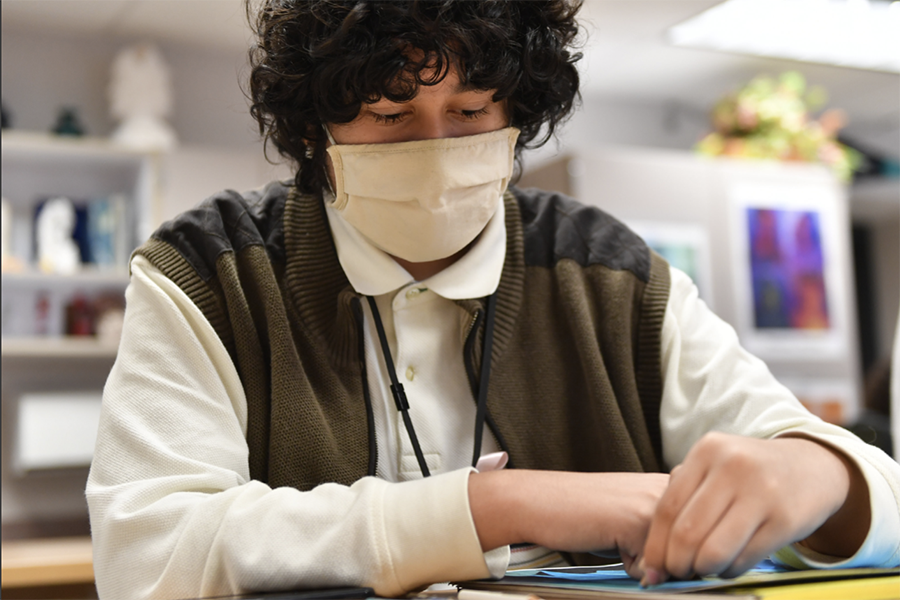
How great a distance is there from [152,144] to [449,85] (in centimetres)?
270

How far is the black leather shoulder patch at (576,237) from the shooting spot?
1146 mm

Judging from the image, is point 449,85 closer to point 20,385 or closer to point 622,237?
point 622,237

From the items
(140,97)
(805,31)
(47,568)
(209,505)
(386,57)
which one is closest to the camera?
(209,505)

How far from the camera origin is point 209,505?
73 centimetres

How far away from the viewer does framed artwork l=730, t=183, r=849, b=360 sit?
3.65m

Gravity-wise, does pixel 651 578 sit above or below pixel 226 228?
below

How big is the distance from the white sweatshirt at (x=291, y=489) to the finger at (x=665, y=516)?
0.40 feet

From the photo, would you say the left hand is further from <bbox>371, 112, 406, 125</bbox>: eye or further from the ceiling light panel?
the ceiling light panel

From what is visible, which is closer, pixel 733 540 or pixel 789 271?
pixel 733 540

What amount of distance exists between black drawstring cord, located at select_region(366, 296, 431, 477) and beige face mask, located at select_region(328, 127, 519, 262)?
83 millimetres

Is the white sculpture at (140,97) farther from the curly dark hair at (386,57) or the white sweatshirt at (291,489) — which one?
the white sweatshirt at (291,489)

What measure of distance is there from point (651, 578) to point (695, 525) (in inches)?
2.0

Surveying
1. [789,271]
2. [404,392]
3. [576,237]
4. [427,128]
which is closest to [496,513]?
[404,392]

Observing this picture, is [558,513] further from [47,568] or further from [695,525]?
[47,568]
